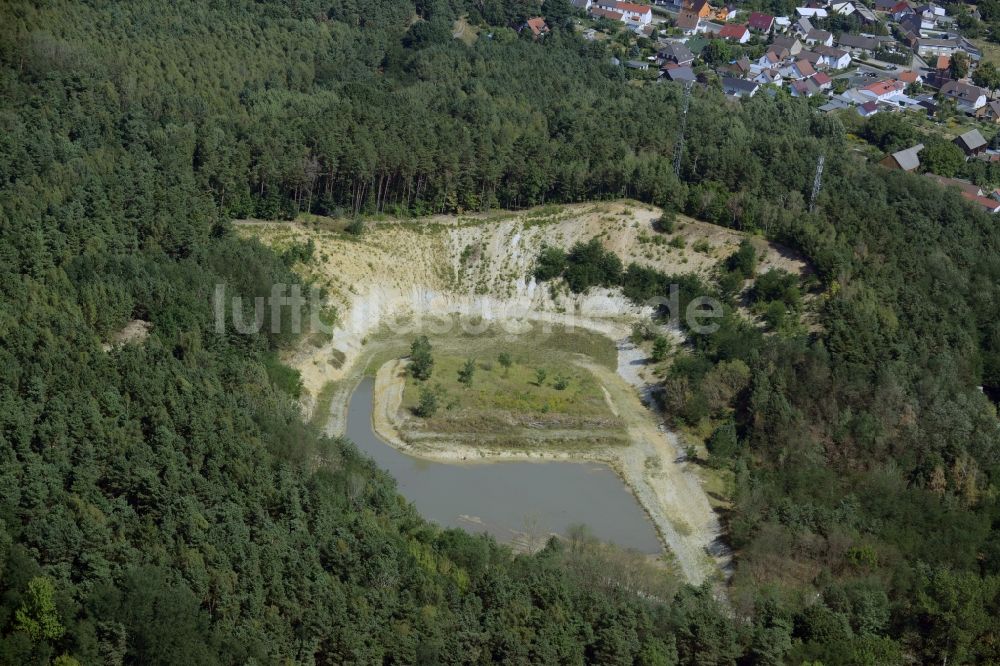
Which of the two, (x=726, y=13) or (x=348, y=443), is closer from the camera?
(x=348, y=443)

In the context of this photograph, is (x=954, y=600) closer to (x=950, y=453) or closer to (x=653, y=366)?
(x=950, y=453)

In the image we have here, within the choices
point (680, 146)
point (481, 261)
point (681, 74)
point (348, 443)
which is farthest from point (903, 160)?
point (348, 443)

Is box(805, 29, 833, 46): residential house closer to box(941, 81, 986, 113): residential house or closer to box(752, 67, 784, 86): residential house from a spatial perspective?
box(752, 67, 784, 86): residential house

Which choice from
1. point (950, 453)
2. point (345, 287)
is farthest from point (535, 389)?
point (950, 453)

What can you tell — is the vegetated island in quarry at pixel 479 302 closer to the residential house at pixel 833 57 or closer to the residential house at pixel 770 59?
the residential house at pixel 770 59

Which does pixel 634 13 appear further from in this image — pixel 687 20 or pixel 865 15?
pixel 865 15

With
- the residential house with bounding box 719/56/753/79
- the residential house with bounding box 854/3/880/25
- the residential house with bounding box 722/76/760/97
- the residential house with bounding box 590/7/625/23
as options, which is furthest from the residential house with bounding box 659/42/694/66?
the residential house with bounding box 854/3/880/25
